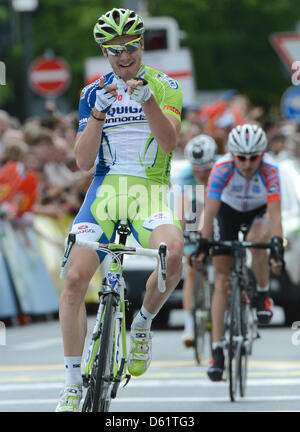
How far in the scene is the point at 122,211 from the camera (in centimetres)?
798

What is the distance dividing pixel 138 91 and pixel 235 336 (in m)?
3.54

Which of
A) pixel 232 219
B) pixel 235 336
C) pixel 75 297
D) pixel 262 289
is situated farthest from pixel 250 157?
pixel 75 297

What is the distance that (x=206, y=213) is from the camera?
10867 mm

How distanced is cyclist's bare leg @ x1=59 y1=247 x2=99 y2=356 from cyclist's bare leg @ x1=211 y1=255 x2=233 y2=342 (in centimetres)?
339

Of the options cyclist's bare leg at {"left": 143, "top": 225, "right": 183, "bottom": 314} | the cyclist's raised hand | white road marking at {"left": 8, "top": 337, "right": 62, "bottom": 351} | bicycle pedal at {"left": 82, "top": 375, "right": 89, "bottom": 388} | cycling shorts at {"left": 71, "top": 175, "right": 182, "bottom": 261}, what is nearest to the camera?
bicycle pedal at {"left": 82, "top": 375, "right": 89, "bottom": 388}

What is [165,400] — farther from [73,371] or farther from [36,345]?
[36,345]

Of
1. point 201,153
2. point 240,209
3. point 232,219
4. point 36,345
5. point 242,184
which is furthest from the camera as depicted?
point 36,345

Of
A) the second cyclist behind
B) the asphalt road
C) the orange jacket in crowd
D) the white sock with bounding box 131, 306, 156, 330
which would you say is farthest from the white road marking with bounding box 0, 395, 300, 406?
the orange jacket in crowd

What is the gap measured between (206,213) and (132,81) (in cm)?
354

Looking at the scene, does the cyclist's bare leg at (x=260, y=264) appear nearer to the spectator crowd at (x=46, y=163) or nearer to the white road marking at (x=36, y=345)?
the spectator crowd at (x=46, y=163)

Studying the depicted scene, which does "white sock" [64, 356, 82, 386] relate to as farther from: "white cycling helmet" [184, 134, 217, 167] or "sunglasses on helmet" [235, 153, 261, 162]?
"white cycling helmet" [184, 134, 217, 167]

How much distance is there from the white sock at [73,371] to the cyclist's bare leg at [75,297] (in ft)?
0.14

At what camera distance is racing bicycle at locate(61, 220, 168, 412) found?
24.0ft

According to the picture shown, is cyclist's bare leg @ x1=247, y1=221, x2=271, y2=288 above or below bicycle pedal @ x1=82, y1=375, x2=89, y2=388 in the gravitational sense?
below
